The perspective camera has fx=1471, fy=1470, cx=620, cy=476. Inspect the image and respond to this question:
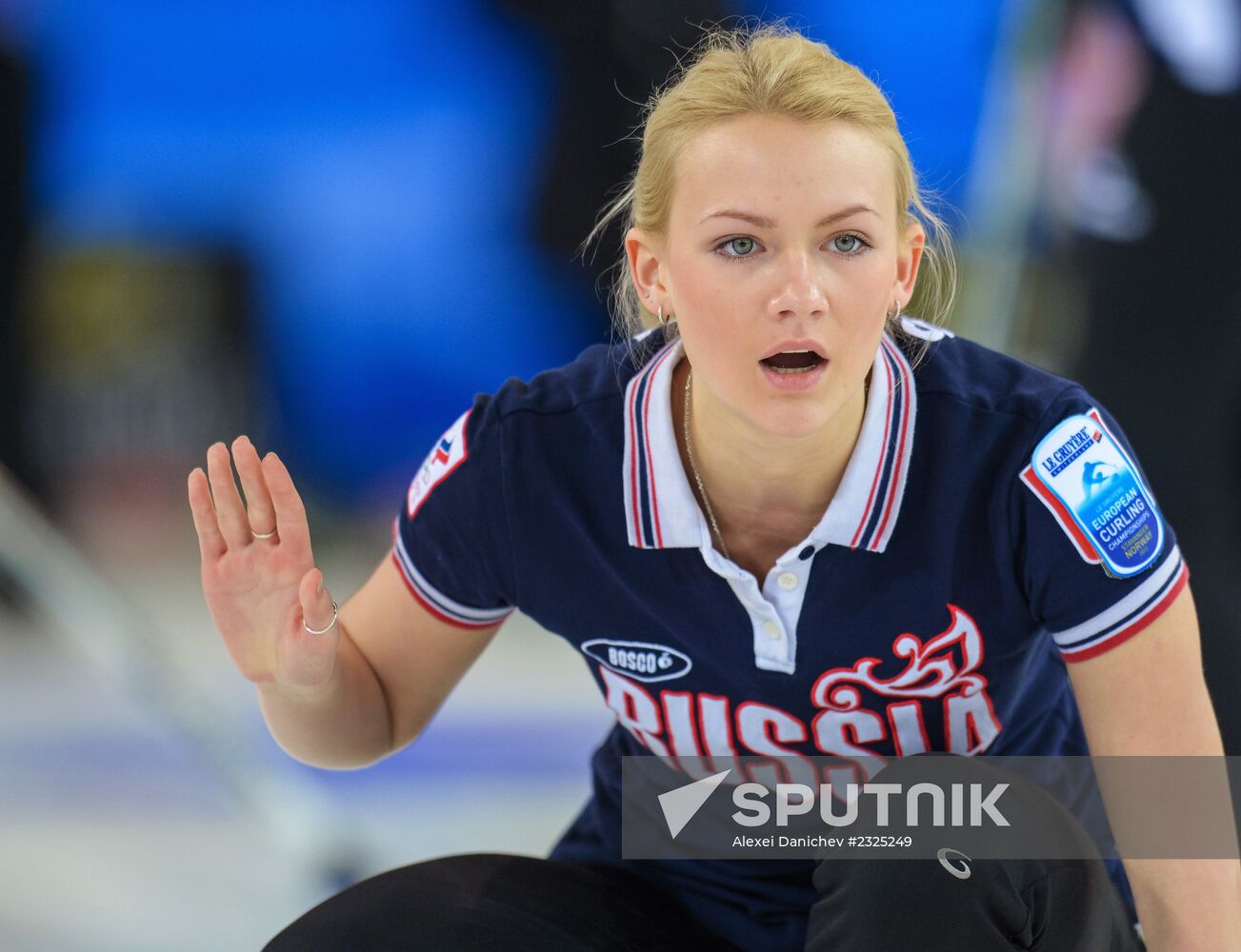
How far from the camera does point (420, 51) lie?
10.4 ft

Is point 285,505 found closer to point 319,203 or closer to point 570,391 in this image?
point 570,391

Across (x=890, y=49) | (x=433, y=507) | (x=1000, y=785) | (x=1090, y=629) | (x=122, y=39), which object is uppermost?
(x=122, y=39)

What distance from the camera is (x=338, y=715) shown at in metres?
1.37

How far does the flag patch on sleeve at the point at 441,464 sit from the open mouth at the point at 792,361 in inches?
12.2

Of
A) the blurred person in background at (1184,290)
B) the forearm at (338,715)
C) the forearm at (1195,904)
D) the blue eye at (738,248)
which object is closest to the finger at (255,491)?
the forearm at (338,715)

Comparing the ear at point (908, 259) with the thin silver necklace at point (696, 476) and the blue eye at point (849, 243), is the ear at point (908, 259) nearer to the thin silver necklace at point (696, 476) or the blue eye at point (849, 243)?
the blue eye at point (849, 243)

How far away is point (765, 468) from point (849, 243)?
222 millimetres

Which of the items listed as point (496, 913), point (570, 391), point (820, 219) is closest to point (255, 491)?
point (570, 391)

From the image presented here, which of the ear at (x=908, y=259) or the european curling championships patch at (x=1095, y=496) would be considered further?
the ear at (x=908, y=259)

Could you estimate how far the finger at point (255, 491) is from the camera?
1.22 metres

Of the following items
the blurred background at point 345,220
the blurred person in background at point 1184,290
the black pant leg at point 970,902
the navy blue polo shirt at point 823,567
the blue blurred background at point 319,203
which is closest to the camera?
the black pant leg at point 970,902

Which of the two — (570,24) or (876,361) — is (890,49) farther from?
(876,361)

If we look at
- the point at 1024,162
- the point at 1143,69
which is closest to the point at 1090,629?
the point at 1143,69

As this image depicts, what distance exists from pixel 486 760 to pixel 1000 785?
1309 millimetres
